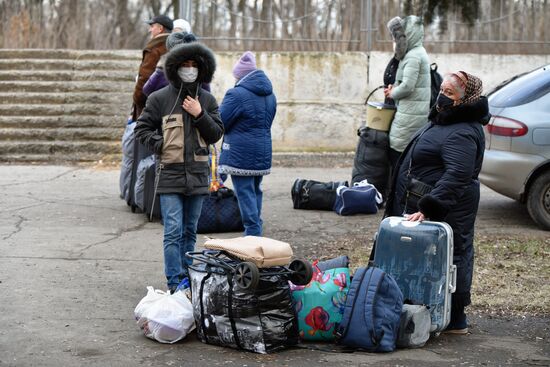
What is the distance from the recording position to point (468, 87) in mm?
5906

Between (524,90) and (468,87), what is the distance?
4026mm

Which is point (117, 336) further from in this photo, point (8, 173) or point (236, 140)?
point (8, 173)

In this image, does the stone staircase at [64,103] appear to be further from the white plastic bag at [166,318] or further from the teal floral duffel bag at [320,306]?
the teal floral duffel bag at [320,306]

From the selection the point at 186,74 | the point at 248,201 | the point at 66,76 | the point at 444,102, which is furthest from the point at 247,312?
the point at 66,76

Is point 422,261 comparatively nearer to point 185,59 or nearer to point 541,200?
point 185,59

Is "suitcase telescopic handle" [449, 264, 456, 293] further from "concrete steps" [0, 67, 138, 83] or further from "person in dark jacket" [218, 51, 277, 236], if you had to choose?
"concrete steps" [0, 67, 138, 83]

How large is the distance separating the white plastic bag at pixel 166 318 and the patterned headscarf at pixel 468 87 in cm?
217

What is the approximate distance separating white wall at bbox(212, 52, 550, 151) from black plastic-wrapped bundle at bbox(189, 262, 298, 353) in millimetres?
9425

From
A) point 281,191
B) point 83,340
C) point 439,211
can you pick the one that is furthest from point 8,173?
point 439,211

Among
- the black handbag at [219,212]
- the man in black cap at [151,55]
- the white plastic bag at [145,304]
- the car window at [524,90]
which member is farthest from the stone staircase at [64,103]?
the white plastic bag at [145,304]

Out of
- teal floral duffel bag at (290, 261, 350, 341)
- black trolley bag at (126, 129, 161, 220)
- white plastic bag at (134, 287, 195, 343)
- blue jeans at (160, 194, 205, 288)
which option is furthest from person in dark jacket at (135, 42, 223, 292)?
black trolley bag at (126, 129, 161, 220)

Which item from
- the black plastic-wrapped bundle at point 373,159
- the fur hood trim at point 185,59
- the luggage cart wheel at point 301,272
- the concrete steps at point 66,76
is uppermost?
the fur hood trim at point 185,59

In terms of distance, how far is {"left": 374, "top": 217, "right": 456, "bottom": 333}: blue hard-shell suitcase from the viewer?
5.79m

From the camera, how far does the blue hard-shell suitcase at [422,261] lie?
228 inches
